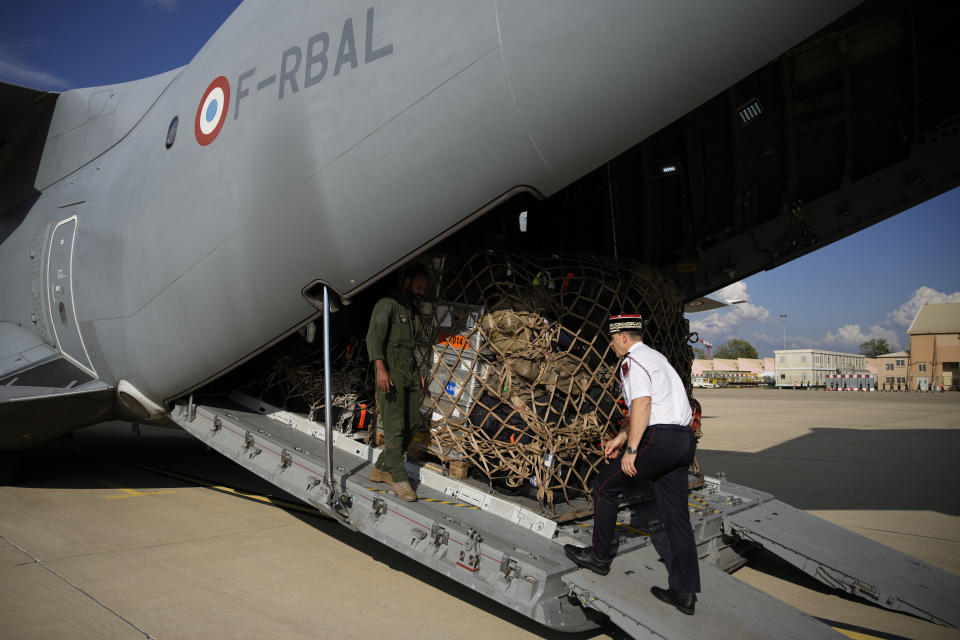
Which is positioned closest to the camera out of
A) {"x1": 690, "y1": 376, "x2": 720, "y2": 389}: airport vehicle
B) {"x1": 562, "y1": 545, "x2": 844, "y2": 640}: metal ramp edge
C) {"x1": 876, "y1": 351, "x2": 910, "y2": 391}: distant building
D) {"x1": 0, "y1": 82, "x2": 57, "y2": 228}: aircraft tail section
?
{"x1": 562, "y1": 545, "x2": 844, "y2": 640}: metal ramp edge

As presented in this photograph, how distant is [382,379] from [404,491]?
2.43 ft

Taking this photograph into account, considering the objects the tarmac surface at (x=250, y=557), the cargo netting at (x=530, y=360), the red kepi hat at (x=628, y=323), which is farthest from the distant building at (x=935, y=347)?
the red kepi hat at (x=628, y=323)

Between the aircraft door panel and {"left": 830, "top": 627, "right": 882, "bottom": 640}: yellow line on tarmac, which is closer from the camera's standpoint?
{"left": 830, "top": 627, "right": 882, "bottom": 640}: yellow line on tarmac

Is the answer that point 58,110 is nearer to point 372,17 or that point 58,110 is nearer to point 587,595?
point 372,17

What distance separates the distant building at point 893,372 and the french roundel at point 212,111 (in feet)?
173

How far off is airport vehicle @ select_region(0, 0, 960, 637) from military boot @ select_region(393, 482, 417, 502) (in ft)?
0.35

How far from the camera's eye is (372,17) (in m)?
3.53

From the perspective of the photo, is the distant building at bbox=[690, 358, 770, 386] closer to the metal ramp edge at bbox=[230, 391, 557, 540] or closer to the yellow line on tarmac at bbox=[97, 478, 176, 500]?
the yellow line on tarmac at bbox=[97, 478, 176, 500]

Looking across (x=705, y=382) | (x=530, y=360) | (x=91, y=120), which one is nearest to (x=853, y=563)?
(x=530, y=360)

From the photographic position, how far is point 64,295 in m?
5.95

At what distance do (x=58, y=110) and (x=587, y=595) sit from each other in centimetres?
780

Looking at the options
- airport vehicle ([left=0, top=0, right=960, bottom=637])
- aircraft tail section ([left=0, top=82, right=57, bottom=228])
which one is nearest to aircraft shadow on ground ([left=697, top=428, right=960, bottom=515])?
airport vehicle ([left=0, top=0, right=960, bottom=637])

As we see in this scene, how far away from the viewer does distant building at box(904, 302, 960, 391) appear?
41062 millimetres

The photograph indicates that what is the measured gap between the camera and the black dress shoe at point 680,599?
2949 mm
